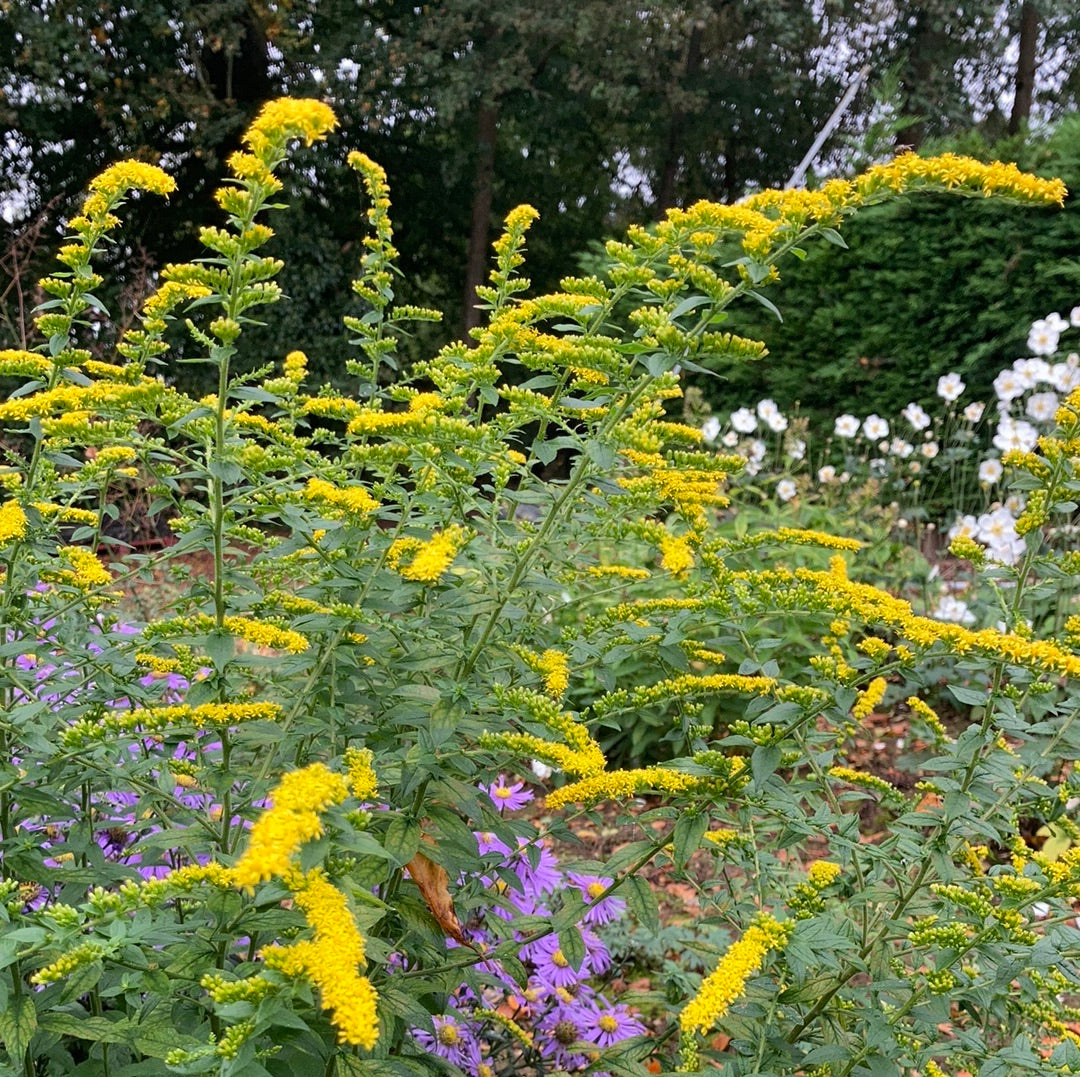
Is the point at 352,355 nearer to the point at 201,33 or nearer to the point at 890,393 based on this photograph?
the point at 201,33

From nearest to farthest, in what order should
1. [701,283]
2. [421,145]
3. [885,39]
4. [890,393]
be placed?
[701,283] < [890,393] < [421,145] < [885,39]

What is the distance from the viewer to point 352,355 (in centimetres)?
1034

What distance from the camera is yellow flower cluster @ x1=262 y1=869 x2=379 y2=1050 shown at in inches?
40.8

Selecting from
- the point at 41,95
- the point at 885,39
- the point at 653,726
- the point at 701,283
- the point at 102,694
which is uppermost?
the point at 885,39

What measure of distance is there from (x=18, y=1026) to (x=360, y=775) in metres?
0.59

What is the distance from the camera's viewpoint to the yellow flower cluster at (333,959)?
104 centimetres

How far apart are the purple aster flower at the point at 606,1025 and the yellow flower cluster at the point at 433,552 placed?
1210 mm

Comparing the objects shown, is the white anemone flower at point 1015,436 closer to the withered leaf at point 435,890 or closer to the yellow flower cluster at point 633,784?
the yellow flower cluster at point 633,784

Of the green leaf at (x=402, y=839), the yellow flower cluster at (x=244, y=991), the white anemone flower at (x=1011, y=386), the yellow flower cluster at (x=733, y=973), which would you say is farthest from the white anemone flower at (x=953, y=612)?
the yellow flower cluster at (x=244, y=991)

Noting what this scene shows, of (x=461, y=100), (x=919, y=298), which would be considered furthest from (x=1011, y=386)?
(x=461, y=100)

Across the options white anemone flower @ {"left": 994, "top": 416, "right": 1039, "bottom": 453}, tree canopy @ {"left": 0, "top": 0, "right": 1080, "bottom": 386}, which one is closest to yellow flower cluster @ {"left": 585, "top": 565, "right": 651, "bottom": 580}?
white anemone flower @ {"left": 994, "top": 416, "right": 1039, "bottom": 453}

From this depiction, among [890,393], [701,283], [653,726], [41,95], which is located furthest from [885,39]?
[701,283]

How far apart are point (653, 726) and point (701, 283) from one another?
2897mm

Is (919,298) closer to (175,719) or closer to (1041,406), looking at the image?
(1041,406)
